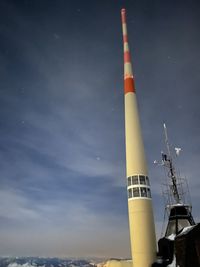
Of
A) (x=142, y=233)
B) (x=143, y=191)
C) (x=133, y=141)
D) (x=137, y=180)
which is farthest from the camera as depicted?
(x=133, y=141)

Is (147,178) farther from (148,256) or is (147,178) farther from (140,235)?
(148,256)

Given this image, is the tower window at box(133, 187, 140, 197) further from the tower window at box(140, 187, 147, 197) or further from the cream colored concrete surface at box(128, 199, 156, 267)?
the cream colored concrete surface at box(128, 199, 156, 267)

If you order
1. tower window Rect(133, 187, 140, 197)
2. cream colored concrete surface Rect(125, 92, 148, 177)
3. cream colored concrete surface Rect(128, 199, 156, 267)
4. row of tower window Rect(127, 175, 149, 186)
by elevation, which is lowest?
cream colored concrete surface Rect(128, 199, 156, 267)

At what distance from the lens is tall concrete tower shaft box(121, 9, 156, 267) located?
31.3 m

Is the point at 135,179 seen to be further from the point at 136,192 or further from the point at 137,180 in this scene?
the point at 136,192

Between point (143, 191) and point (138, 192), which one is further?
point (143, 191)

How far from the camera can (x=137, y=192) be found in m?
33.6

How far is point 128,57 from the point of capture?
43062 millimetres

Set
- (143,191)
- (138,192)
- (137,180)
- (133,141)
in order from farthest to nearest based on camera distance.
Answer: (133,141), (137,180), (143,191), (138,192)

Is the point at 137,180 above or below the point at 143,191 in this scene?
above

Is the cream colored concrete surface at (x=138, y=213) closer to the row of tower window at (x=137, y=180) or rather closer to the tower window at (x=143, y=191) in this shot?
the row of tower window at (x=137, y=180)

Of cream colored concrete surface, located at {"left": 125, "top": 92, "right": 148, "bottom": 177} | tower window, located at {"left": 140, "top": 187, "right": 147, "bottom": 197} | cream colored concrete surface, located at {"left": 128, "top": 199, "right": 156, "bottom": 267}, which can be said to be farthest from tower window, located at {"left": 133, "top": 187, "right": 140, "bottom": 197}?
cream colored concrete surface, located at {"left": 125, "top": 92, "right": 148, "bottom": 177}

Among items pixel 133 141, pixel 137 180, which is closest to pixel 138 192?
pixel 137 180

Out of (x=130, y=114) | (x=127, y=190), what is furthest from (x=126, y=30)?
(x=127, y=190)
